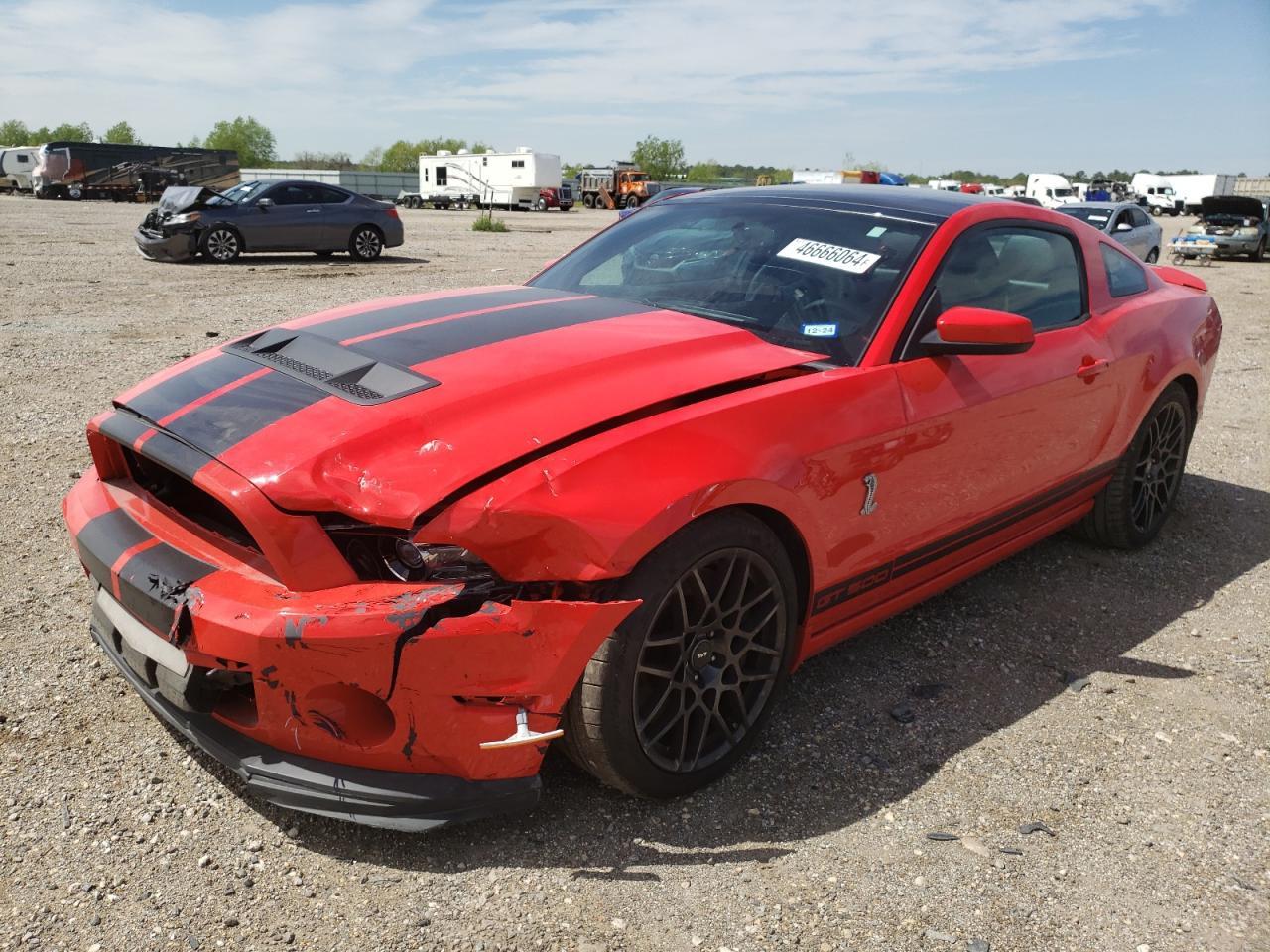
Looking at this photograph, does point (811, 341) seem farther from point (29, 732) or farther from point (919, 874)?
point (29, 732)

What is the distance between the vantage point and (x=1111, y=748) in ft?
9.97

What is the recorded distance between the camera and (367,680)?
2.12 m

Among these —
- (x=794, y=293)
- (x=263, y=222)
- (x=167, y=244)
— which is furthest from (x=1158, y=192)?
(x=794, y=293)

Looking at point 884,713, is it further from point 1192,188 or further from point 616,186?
point 1192,188

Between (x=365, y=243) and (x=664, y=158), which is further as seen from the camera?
(x=664, y=158)

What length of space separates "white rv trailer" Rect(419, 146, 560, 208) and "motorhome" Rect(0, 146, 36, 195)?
17.5m

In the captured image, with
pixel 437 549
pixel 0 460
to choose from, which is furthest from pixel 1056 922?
pixel 0 460

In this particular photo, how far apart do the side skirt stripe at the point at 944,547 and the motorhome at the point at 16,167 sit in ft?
166

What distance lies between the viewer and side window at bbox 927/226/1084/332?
334 cm

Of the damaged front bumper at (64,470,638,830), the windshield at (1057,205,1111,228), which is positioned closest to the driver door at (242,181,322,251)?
the windshield at (1057,205,1111,228)

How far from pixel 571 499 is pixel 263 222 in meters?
15.8

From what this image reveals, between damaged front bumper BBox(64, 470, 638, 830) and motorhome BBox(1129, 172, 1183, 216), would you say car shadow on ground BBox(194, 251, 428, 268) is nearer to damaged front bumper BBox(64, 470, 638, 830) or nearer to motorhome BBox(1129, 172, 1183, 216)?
damaged front bumper BBox(64, 470, 638, 830)

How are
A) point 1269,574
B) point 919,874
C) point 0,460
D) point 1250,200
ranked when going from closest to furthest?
1. point 919,874
2. point 1269,574
3. point 0,460
4. point 1250,200

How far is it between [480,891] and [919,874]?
106 centimetres
